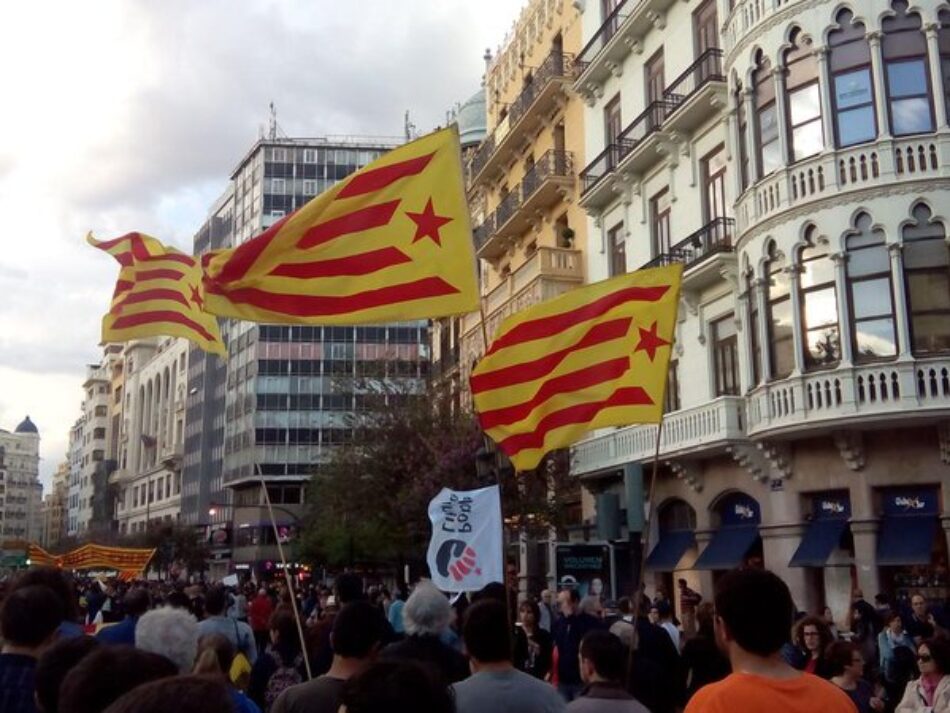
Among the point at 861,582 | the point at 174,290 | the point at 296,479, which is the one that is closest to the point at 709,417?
the point at 861,582

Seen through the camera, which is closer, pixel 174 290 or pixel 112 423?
pixel 174 290

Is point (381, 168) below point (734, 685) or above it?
above

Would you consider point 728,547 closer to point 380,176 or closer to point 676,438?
point 676,438

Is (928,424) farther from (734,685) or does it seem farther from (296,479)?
(296,479)

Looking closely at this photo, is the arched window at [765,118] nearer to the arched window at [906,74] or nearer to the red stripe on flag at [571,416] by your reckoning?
the arched window at [906,74]

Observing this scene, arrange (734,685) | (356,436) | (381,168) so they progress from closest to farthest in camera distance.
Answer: (734,685) → (381,168) → (356,436)

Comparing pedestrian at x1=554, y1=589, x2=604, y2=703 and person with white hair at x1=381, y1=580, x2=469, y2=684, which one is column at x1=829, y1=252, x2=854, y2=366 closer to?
pedestrian at x1=554, y1=589, x2=604, y2=703

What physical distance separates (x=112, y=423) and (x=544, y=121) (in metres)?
114

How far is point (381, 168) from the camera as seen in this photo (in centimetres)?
933

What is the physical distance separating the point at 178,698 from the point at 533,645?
9.53 m

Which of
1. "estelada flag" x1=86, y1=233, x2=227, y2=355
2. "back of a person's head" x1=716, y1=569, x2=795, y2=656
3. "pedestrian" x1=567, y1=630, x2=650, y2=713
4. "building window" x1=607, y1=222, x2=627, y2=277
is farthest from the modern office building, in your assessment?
"back of a person's head" x1=716, y1=569, x2=795, y2=656

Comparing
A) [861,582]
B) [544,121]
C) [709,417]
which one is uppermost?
[544,121]

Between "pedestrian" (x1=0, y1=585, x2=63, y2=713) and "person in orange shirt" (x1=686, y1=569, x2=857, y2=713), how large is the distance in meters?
2.93

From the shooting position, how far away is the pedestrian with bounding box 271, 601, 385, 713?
201 inches
